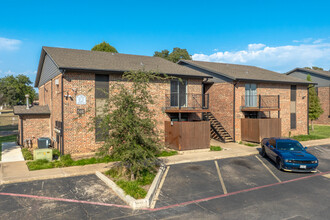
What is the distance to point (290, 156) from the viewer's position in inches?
481

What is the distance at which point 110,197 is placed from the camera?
8859 mm

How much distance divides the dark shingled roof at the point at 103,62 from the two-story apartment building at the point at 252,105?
3.65 m

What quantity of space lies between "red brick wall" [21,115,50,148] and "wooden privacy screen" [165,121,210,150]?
9.33m

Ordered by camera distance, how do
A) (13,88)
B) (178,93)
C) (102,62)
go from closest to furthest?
1. (102,62)
2. (178,93)
3. (13,88)

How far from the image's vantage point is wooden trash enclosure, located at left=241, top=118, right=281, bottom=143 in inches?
768

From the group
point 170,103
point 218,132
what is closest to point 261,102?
point 218,132

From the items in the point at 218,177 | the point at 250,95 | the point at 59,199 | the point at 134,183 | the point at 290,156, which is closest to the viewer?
the point at 59,199

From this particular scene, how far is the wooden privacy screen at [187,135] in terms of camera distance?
1644cm

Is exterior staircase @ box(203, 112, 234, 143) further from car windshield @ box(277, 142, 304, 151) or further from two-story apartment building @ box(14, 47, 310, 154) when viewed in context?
car windshield @ box(277, 142, 304, 151)

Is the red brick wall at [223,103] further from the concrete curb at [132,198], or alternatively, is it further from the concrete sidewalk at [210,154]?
the concrete curb at [132,198]

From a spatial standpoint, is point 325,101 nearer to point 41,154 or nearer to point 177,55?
point 177,55

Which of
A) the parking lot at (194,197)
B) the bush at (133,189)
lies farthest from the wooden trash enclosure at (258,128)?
the bush at (133,189)

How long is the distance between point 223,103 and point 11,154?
53.4 feet

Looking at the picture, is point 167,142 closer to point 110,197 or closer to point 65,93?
point 65,93
